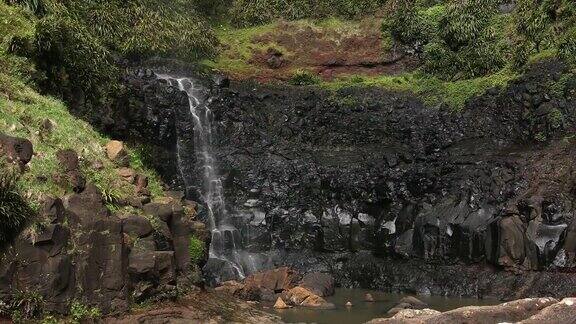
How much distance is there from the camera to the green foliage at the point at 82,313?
10180 millimetres

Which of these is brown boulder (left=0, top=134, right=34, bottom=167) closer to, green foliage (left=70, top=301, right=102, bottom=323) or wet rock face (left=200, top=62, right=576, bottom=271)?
green foliage (left=70, top=301, right=102, bottom=323)

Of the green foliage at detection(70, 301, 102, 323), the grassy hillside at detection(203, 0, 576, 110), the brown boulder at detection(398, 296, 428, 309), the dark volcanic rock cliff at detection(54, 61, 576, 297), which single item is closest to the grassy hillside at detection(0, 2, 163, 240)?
the green foliage at detection(70, 301, 102, 323)

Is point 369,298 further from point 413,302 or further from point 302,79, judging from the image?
point 302,79

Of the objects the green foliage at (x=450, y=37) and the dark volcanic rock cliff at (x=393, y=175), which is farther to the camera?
the green foliage at (x=450, y=37)

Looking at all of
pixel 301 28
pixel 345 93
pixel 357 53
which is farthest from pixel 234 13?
pixel 345 93

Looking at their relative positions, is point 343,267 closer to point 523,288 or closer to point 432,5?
point 523,288

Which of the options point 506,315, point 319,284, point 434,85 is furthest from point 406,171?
point 506,315

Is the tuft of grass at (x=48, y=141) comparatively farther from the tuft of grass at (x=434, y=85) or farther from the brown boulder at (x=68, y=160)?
the tuft of grass at (x=434, y=85)

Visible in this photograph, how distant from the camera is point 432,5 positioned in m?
33.0

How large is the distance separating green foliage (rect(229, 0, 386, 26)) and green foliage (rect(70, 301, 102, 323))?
2589 cm

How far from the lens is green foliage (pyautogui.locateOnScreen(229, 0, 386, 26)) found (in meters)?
33.8

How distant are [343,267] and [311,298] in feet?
14.6

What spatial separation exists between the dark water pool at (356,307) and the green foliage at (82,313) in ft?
15.6

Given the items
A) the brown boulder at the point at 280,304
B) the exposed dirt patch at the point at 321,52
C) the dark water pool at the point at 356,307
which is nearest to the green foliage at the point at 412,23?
the exposed dirt patch at the point at 321,52
